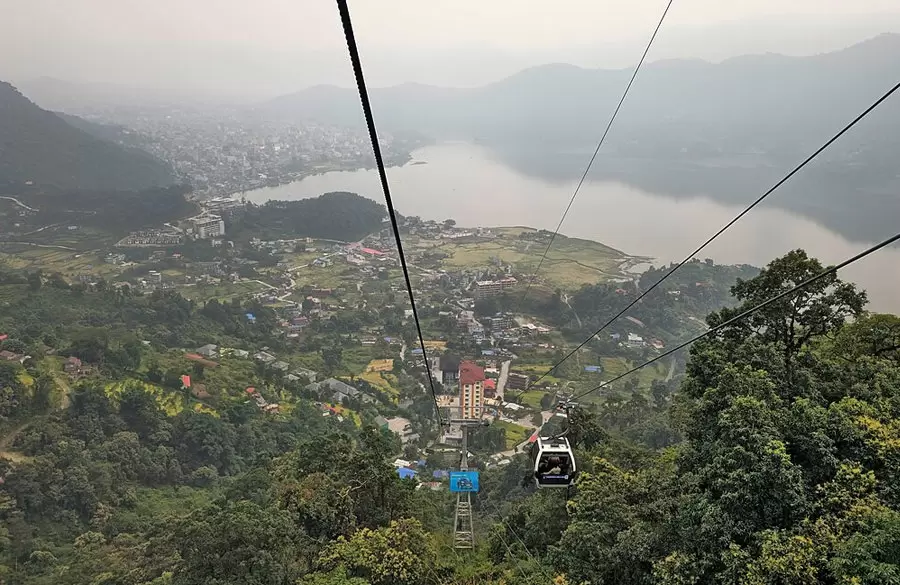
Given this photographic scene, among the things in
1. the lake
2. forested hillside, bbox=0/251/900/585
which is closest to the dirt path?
forested hillside, bbox=0/251/900/585

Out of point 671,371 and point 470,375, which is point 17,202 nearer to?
point 470,375

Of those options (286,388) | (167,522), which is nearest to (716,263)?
(286,388)

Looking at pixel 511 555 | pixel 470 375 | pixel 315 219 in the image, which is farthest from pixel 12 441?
pixel 315 219

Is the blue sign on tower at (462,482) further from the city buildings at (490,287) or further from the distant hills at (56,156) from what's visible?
the distant hills at (56,156)

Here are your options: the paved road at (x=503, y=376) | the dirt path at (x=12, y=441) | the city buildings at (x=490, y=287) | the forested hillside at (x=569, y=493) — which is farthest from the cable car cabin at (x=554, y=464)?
the city buildings at (x=490, y=287)

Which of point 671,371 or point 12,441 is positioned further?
point 671,371

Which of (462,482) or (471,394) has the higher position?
(462,482)
